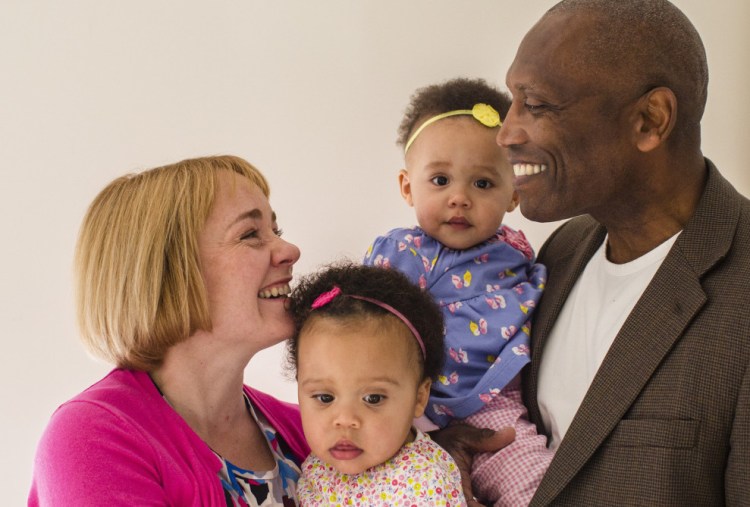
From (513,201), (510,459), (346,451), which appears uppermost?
(513,201)

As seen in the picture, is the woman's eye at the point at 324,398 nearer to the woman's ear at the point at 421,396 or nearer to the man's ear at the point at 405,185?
the woman's ear at the point at 421,396

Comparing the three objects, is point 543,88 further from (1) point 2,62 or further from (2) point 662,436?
(1) point 2,62

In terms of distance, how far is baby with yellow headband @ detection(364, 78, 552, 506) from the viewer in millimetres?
2361

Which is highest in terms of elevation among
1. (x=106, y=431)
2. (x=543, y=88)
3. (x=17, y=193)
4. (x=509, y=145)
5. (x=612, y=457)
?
(x=543, y=88)

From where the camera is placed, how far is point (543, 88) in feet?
7.09

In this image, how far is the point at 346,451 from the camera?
2.02m

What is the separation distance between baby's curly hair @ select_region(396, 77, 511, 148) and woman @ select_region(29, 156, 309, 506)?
0.65 metres

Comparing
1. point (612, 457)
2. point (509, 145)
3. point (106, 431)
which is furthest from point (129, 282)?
point (612, 457)

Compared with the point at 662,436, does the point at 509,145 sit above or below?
above

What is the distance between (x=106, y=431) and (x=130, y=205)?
55 centimetres

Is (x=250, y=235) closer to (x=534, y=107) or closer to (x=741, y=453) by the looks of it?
(x=534, y=107)

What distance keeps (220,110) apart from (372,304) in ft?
5.06

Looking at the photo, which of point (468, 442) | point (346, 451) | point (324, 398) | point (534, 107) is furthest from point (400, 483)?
point (534, 107)

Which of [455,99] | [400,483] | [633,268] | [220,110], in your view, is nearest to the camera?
[400,483]
